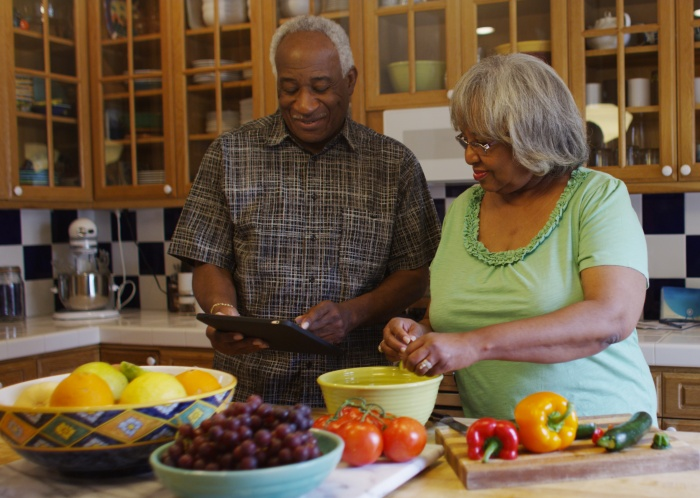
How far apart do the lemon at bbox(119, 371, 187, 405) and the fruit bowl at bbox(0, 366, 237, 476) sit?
15 mm

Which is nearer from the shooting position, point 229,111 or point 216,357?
point 216,357

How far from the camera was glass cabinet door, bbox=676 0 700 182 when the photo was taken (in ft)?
8.66

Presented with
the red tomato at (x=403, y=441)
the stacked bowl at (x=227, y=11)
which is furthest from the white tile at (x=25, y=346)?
the red tomato at (x=403, y=441)

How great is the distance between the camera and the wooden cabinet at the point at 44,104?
3188 mm

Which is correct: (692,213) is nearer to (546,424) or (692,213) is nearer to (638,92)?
(638,92)

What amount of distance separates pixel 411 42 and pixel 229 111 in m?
0.81

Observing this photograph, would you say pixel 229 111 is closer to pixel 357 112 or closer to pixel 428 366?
pixel 357 112

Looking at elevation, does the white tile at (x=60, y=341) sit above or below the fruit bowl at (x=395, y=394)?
below

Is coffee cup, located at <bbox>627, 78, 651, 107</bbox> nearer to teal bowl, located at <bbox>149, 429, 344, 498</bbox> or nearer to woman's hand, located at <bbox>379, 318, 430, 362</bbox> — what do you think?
woman's hand, located at <bbox>379, 318, 430, 362</bbox>

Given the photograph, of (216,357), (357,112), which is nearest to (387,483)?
(216,357)

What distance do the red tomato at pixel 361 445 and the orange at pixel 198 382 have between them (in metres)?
0.22

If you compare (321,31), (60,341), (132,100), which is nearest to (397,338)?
(321,31)

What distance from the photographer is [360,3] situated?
303 cm

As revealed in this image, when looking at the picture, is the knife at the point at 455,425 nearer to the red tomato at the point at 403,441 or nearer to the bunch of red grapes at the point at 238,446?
the red tomato at the point at 403,441
